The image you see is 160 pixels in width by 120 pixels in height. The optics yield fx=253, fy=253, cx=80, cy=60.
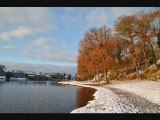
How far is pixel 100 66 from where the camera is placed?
55.9 metres

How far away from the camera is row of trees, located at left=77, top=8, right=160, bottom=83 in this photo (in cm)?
4322

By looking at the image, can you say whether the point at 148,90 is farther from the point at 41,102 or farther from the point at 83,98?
the point at 41,102

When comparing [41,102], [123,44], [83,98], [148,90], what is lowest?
[41,102]

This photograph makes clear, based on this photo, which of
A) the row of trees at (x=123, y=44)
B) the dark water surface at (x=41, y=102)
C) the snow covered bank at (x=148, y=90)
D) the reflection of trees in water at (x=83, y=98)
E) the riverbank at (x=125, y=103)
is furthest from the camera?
the row of trees at (x=123, y=44)

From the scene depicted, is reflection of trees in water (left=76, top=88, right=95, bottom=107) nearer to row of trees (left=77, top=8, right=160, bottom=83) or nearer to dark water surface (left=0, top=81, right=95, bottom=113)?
dark water surface (left=0, top=81, right=95, bottom=113)

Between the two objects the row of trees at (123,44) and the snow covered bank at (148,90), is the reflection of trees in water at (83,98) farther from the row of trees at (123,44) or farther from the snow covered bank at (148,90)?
the row of trees at (123,44)

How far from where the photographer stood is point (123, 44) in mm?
50625

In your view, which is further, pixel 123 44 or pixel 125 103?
pixel 123 44

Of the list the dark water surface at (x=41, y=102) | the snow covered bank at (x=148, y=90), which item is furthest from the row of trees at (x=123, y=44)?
the dark water surface at (x=41, y=102)

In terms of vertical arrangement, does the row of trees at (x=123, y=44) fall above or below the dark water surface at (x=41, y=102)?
above

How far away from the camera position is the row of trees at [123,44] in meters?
43.2

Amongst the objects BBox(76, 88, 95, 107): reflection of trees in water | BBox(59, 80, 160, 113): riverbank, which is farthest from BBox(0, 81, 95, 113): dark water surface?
BBox(59, 80, 160, 113): riverbank

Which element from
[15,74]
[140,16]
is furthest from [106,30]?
[15,74]

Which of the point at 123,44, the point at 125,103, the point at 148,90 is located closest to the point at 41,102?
the point at 125,103
